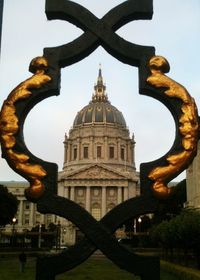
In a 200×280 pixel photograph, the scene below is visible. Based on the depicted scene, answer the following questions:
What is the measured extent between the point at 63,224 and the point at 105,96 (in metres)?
38.2

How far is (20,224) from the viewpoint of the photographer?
102 metres

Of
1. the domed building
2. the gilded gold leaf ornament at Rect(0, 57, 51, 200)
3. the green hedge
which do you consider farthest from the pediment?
the gilded gold leaf ornament at Rect(0, 57, 51, 200)

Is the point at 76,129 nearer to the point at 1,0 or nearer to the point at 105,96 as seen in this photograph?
the point at 105,96

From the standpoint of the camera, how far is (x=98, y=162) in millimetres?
97375

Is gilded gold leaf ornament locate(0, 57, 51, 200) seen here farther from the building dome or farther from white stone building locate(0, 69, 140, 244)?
the building dome

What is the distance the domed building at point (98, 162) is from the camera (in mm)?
91938

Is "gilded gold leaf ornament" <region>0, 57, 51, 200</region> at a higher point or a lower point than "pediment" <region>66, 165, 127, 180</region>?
lower

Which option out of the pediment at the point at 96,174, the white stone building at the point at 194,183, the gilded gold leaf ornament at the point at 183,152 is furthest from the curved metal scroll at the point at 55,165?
the pediment at the point at 96,174

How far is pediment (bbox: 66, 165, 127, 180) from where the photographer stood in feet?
301

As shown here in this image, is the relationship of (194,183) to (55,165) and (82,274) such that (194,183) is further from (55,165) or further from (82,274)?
(55,165)

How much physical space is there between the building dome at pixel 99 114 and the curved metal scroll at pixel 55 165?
3916 inches

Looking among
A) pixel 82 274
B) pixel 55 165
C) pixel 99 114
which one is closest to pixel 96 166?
pixel 99 114

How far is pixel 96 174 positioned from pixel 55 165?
3476 inches

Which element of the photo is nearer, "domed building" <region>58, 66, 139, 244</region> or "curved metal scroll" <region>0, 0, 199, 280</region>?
"curved metal scroll" <region>0, 0, 199, 280</region>
